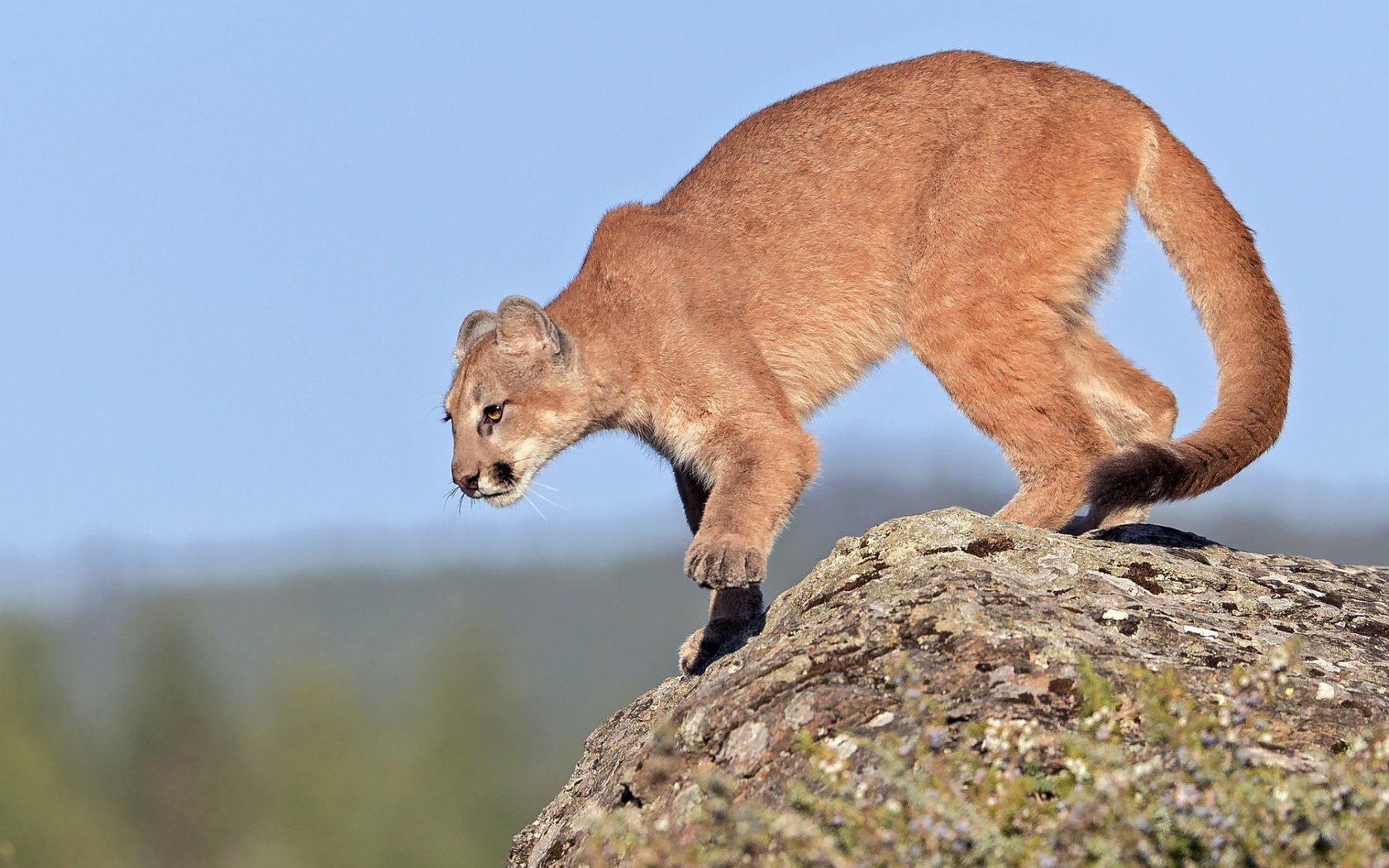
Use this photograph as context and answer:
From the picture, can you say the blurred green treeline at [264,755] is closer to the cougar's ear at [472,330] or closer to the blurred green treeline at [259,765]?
the blurred green treeline at [259,765]

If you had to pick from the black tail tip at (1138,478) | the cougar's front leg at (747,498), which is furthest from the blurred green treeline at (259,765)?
the black tail tip at (1138,478)

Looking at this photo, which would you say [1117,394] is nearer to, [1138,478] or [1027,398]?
[1027,398]

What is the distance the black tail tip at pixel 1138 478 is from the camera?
17.6 feet

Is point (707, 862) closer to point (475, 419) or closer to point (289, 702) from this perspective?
point (475, 419)

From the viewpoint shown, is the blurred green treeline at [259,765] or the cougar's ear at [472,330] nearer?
the cougar's ear at [472,330]

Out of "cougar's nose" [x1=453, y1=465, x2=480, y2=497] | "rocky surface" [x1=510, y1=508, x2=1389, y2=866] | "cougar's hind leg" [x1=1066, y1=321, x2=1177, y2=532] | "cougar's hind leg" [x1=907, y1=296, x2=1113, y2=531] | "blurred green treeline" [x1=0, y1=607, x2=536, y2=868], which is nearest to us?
"rocky surface" [x1=510, y1=508, x2=1389, y2=866]

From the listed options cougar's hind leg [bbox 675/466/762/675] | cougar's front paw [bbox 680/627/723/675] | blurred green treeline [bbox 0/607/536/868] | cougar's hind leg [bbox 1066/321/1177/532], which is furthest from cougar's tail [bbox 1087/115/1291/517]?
blurred green treeline [bbox 0/607/536/868]

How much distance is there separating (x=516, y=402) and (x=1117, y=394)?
2951 millimetres

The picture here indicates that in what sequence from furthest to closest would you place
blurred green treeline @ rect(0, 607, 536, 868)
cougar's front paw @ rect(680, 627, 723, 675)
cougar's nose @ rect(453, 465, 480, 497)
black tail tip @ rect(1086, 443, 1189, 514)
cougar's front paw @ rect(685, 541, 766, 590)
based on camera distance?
blurred green treeline @ rect(0, 607, 536, 868), cougar's nose @ rect(453, 465, 480, 497), cougar's front paw @ rect(680, 627, 723, 675), cougar's front paw @ rect(685, 541, 766, 590), black tail tip @ rect(1086, 443, 1189, 514)

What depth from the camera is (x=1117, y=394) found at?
7512 mm

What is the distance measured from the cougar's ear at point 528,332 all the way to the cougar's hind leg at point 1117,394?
8.25ft

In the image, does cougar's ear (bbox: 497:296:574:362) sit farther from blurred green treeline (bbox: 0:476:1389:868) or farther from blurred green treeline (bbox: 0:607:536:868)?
blurred green treeline (bbox: 0:607:536:868)

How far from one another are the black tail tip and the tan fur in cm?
115

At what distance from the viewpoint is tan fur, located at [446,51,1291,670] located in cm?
690
